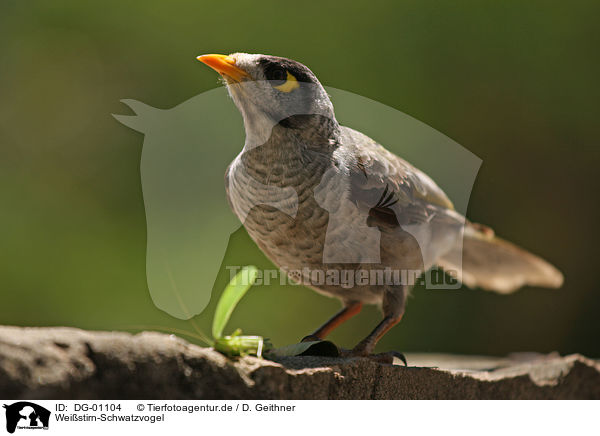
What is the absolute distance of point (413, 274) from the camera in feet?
8.55

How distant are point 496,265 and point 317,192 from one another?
5.58ft

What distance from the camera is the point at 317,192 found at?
219 centimetres

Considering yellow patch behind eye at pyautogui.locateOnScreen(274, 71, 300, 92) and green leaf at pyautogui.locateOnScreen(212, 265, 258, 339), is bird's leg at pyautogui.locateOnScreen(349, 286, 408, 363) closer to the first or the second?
green leaf at pyautogui.locateOnScreen(212, 265, 258, 339)

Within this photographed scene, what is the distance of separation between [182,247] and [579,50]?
2960 millimetres

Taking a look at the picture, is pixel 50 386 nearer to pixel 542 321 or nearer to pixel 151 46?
pixel 151 46

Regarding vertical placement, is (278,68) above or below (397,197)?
above

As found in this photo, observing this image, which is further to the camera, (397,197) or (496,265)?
(496,265)

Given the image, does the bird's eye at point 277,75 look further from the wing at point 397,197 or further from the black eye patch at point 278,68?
the wing at point 397,197

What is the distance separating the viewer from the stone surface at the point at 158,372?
3.77ft

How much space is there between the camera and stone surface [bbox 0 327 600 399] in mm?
1149

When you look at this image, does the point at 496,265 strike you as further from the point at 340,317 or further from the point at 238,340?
the point at 238,340
